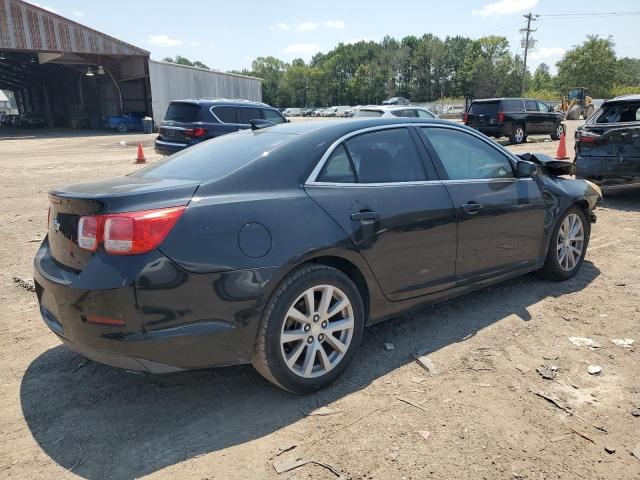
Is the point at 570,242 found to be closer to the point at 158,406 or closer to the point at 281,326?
the point at 281,326

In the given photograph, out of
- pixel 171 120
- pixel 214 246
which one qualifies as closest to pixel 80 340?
pixel 214 246

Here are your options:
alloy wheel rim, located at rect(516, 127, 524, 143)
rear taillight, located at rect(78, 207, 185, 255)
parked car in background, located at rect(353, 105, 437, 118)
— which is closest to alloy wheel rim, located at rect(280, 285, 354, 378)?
rear taillight, located at rect(78, 207, 185, 255)

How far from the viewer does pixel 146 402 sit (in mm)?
2920

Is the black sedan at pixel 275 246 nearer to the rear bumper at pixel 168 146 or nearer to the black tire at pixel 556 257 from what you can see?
the black tire at pixel 556 257

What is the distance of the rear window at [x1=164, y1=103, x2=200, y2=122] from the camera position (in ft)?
39.8

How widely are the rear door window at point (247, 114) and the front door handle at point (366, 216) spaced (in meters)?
10.3

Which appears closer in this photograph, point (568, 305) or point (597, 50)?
point (568, 305)

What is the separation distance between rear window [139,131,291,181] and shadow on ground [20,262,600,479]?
1.30 metres

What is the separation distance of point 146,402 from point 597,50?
75.4 m

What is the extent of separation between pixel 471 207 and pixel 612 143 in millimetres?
5619

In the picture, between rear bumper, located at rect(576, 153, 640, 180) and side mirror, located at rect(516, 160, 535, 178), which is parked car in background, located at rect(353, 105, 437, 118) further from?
side mirror, located at rect(516, 160, 535, 178)

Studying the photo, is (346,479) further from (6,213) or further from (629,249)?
(6,213)

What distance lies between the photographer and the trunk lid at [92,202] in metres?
2.55

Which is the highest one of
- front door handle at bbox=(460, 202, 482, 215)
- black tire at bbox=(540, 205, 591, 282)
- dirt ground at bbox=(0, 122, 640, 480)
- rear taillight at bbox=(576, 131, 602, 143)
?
rear taillight at bbox=(576, 131, 602, 143)
